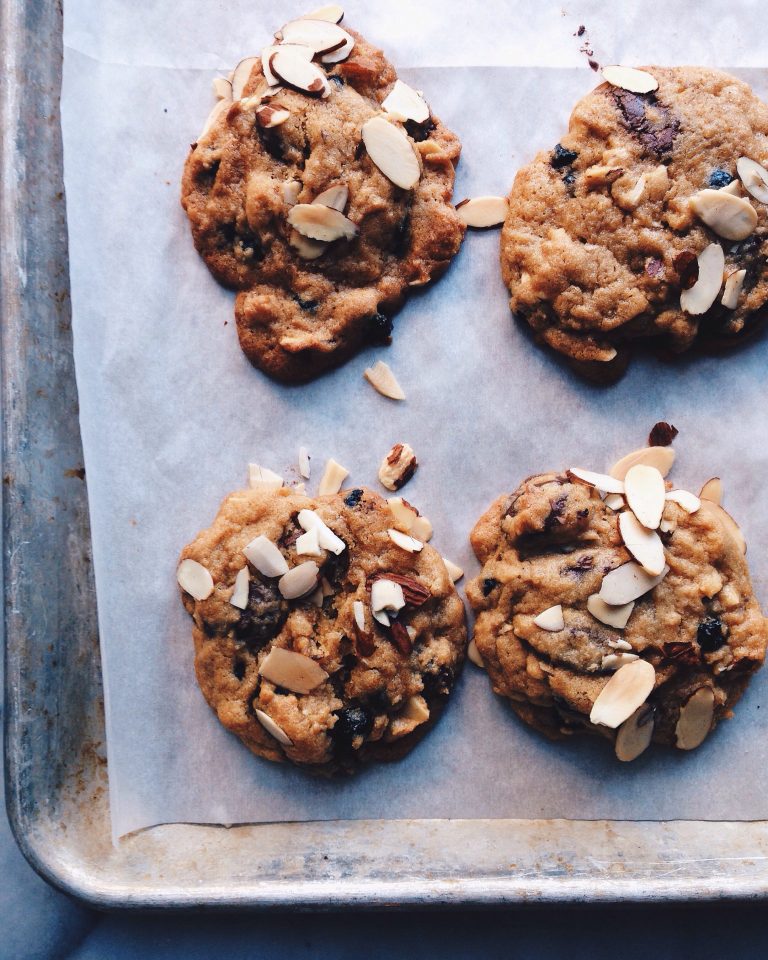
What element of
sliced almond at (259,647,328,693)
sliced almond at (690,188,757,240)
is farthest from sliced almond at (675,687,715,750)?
sliced almond at (690,188,757,240)

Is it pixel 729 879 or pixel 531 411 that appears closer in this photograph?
pixel 729 879

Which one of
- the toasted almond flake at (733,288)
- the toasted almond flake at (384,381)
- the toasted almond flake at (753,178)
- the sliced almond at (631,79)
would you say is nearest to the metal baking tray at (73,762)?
the toasted almond flake at (384,381)

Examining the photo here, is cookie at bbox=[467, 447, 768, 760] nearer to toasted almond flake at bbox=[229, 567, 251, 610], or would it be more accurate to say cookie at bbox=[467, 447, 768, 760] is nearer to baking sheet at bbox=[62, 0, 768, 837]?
baking sheet at bbox=[62, 0, 768, 837]

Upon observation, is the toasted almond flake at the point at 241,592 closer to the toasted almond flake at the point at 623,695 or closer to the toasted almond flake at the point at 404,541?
the toasted almond flake at the point at 404,541

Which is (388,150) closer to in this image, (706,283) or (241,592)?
(706,283)

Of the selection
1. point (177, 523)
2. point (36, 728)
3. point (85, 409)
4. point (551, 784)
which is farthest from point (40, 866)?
point (551, 784)

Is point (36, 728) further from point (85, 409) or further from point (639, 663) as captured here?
point (639, 663)

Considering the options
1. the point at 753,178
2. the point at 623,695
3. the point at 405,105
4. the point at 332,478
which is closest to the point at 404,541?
the point at 332,478
